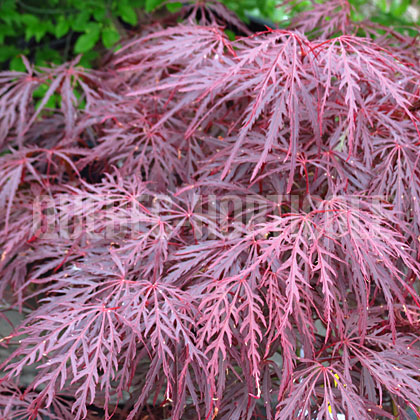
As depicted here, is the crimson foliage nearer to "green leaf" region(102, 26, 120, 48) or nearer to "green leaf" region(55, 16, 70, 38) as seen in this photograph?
"green leaf" region(102, 26, 120, 48)

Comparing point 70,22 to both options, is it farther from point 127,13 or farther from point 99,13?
point 127,13

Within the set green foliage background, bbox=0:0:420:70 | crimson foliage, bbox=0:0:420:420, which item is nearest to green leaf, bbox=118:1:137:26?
green foliage background, bbox=0:0:420:70

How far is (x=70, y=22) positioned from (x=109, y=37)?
0.81 feet

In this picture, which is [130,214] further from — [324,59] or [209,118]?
[324,59]

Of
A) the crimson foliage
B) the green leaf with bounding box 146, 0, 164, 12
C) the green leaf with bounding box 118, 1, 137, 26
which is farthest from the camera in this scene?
the green leaf with bounding box 118, 1, 137, 26

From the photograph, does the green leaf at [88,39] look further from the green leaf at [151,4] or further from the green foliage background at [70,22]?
the green leaf at [151,4]

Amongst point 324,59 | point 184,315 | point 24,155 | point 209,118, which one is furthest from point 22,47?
point 184,315

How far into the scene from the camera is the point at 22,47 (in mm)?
2527

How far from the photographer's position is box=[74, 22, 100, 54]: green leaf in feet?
6.98

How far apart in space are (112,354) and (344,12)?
118 cm

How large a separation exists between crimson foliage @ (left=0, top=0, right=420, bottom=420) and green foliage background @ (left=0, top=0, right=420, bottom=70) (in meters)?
0.81

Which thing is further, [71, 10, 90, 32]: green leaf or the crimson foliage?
[71, 10, 90, 32]: green leaf

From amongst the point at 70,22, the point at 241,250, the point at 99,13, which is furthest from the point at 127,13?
the point at 241,250

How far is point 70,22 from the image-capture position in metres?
2.24
